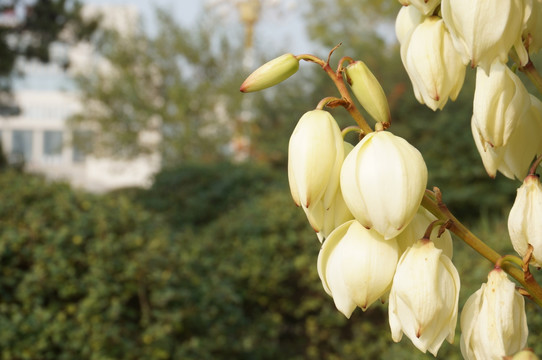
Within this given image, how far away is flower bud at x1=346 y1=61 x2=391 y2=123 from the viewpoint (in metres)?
0.51

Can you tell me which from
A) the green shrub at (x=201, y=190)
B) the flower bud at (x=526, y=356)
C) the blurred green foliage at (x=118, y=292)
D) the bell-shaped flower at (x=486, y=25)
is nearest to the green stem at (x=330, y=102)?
the bell-shaped flower at (x=486, y=25)

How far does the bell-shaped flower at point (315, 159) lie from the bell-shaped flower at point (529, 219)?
0.15m

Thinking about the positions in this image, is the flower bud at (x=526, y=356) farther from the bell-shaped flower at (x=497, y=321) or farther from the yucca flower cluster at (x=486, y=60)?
the yucca flower cluster at (x=486, y=60)

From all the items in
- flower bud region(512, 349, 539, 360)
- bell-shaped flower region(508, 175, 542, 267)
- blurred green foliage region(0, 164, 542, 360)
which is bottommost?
blurred green foliage region(0, 164, 542, 360)

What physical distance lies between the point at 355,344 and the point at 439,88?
2.40 meters

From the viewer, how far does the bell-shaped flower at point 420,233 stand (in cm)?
53

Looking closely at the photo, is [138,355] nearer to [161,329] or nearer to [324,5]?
[161,329]

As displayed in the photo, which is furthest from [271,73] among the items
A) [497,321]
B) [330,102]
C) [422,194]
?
[497,321]

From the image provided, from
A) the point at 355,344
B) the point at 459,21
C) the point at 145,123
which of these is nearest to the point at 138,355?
the point at 355,344

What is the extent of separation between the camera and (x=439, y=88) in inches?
21.6

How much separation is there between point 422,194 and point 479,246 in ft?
0.28

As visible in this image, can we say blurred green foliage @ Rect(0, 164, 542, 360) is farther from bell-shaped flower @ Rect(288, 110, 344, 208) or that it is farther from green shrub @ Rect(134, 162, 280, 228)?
green shrub @ Rect(134, 162, 280, 228)

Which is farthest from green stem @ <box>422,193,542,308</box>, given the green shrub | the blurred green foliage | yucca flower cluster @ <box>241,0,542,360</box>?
the green shrub

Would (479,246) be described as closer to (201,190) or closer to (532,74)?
(532,74)
